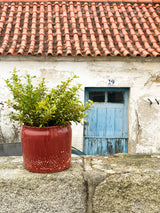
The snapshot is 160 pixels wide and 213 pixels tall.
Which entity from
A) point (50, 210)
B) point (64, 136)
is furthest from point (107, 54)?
point (50, 210)

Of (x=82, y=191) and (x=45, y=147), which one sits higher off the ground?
(x=45, y=147)

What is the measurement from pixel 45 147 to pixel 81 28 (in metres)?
4.81

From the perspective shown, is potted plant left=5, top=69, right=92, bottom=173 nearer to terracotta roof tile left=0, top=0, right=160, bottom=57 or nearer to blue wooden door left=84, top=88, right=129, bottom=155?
terracotta roof tile left=0, top=0, right=160, bottom=57

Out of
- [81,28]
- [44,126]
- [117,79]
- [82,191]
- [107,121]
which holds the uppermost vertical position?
[81,28]

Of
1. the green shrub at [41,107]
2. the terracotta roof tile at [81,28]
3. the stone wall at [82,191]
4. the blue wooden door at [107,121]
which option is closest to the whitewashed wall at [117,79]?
the blue wooden door at [107,121]

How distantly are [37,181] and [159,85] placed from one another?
494 centimetres

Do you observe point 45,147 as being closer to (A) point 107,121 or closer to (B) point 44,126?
(B) point 44,126

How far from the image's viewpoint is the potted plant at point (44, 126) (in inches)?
72.3

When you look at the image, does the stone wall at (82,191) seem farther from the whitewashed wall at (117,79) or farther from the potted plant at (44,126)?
the whitewashed wall at (117,79)

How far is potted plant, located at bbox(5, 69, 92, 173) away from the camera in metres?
1.84

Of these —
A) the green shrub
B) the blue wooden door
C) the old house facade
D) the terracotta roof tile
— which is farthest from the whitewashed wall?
the green shrub

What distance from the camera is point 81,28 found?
20.1 ft

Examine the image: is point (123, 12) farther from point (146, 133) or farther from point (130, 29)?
point (146, 133)

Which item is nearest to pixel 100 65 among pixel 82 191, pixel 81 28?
pixel 81 28
